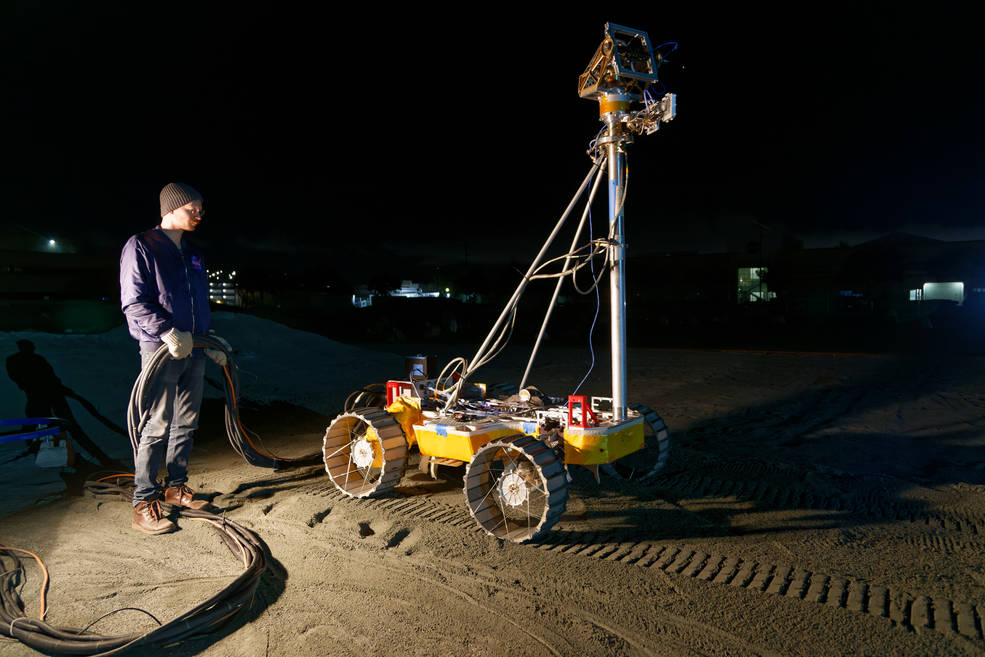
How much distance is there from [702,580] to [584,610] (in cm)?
75

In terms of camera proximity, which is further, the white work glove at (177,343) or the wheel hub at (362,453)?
the wheel hub at (362,453)

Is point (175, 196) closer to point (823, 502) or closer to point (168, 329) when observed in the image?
point (168, 329)


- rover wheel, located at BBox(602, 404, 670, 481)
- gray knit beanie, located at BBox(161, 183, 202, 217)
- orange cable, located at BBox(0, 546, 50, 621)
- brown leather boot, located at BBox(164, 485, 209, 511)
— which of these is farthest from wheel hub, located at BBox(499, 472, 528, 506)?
gray knit beanie, located at BBox(161, 183, 202, 217)

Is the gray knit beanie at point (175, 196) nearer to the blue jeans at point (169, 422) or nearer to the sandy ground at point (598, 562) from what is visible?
the blue jeans at point (169, 422)

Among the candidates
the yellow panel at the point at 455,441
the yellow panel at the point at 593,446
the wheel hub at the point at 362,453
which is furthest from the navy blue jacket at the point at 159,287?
the yellow panel at the point at 593,446

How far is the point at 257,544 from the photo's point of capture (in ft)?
10.5

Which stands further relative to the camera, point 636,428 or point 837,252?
point 837,252

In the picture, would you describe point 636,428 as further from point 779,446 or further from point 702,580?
point 779,446

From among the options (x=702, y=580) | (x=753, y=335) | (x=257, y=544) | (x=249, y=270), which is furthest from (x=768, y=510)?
(x=249, y=270)

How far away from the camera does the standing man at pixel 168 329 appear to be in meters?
3.51

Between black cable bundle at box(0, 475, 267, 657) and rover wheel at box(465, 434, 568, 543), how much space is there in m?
1.34

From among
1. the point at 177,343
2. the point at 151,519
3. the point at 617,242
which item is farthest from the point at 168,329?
the point at 617,242

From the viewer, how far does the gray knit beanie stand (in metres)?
3.72

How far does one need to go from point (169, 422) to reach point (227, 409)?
0.74 metres
